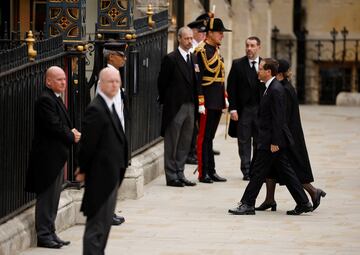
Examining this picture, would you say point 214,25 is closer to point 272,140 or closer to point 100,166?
point 272,140

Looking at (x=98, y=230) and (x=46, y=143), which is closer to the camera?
(x=98, y=230)

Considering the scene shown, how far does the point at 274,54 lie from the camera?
3834 centimetres

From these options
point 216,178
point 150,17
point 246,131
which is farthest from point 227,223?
point 150,17

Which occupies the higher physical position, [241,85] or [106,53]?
[106,53]

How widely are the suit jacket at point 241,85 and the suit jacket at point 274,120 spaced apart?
3304 millimetres

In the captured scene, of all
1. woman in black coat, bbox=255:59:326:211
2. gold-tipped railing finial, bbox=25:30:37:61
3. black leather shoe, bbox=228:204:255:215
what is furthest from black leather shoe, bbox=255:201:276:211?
→ gold-tipped railing finial, bbox=25:30:37:61

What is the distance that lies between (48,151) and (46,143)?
76 millimetres

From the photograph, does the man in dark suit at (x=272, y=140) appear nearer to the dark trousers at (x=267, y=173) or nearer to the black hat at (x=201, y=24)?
the dark trousers at (x=267, y=173)

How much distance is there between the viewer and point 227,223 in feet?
54.1

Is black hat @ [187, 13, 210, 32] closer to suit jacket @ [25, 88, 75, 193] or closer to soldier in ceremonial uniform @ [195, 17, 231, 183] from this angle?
soldier in ceremonial uniform @ [195, 17, 231, 183]

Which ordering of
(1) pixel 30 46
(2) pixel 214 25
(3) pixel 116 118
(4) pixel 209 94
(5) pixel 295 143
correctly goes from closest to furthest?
(3) pixel 116 118
(1) pixel 30 46
(5) pixel 295 143
(2) pixel 214 25
(4) pixel 209 94

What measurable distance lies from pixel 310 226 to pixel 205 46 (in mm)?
4273

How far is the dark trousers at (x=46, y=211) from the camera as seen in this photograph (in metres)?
14.3

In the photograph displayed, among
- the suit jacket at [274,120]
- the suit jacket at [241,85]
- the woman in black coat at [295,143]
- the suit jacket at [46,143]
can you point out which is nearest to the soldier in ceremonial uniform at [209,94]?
the suit jacket at [241,85]
